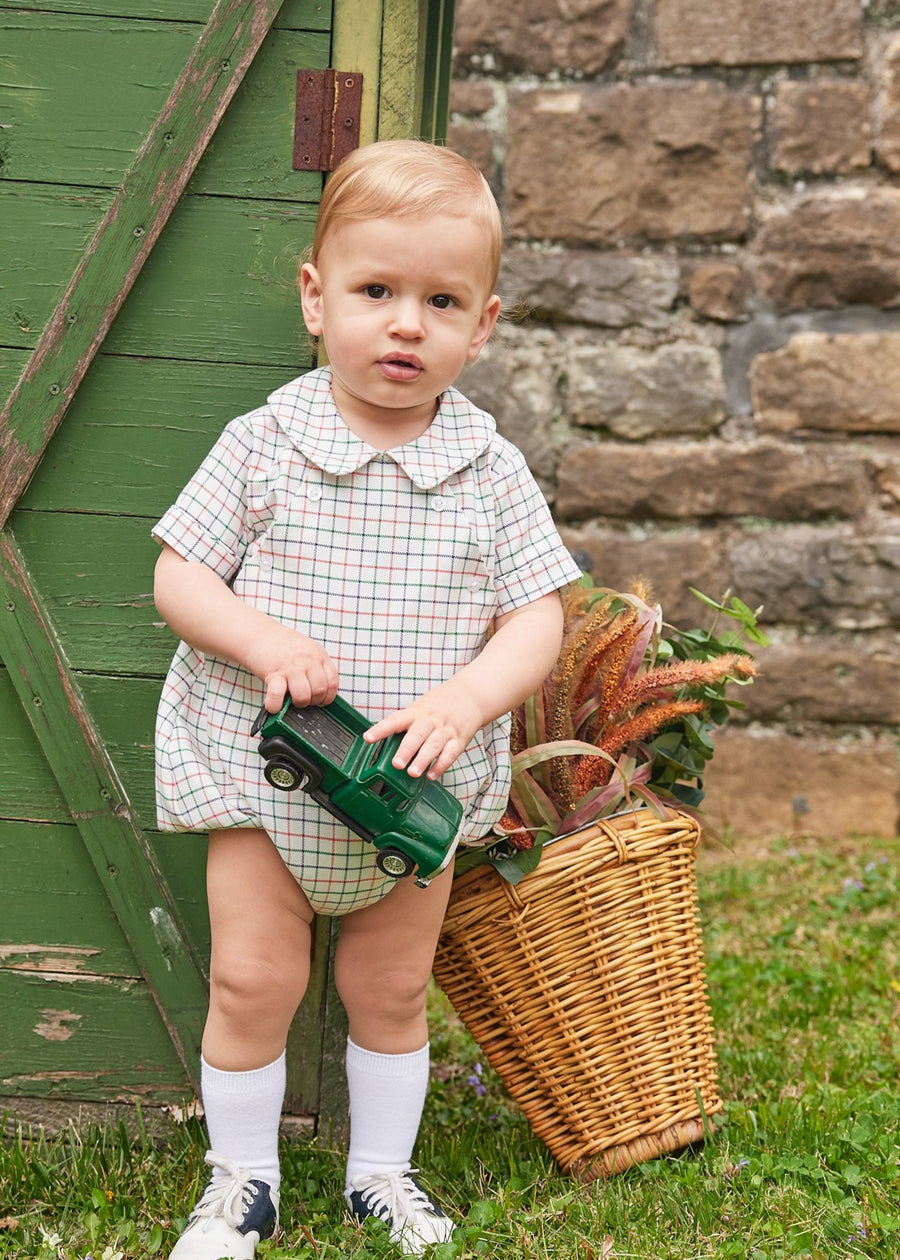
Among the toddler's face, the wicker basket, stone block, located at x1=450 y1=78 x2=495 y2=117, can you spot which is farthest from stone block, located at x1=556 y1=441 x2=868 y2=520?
the toddler's face

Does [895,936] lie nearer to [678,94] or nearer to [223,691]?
[223,691]

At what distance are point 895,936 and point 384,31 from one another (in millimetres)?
2272

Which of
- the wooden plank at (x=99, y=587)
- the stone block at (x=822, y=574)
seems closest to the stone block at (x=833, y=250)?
the stone block at (x=822, y=574)

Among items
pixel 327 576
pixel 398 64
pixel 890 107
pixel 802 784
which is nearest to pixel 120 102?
pixel 398 64

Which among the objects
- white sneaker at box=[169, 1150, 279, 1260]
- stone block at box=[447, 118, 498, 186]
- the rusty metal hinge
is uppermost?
the rusty metal hinge

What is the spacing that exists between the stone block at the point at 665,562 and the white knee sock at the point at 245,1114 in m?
2.02

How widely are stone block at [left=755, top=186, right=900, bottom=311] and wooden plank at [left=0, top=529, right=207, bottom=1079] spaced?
2292 millimetres

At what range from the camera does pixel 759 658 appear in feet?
11.6

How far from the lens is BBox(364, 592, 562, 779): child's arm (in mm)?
1558

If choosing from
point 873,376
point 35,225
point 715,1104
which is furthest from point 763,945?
point 35,225

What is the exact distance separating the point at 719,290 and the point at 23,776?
2.31 metres

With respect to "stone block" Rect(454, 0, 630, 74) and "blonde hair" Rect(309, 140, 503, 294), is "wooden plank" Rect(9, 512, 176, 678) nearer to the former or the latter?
"blonde hair" Rect(309, 140, 503, 294)

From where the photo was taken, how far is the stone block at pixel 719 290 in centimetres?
345

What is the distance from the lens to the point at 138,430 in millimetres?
1977
